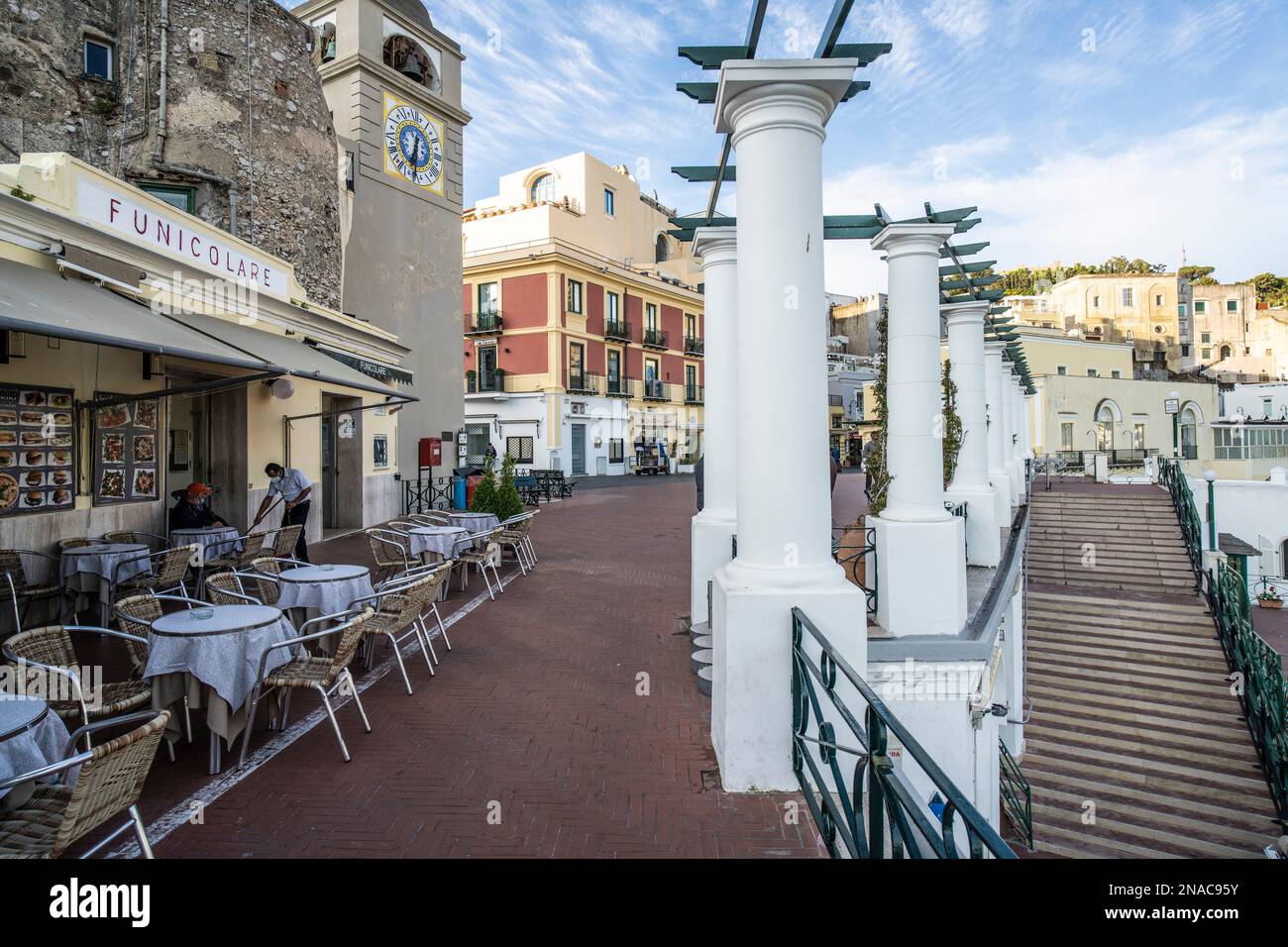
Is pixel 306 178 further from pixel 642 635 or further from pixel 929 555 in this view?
pixel 929 555

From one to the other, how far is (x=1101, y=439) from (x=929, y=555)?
103 feet

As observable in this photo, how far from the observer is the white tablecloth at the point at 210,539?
23.8 feet

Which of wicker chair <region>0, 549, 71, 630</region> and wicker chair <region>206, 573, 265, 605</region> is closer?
wicker chair <region>206, 573, 265, 605</region>

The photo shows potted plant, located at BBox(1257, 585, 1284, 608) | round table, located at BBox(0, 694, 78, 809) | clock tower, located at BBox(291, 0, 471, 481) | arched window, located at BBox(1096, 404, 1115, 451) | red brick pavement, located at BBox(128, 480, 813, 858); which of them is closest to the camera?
round table, located at BBox(0, 694, 78, 809)

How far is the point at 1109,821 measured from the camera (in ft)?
25.8

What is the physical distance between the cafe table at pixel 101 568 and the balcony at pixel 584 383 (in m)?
24.1

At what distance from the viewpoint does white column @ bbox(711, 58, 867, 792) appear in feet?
10.7

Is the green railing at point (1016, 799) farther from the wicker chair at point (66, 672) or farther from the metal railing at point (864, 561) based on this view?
the wicker chair at point (66, 672)

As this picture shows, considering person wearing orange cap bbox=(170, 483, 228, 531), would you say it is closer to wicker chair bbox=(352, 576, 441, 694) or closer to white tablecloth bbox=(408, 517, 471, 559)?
white tablecloth bbox=(408, 517, 471, 559)

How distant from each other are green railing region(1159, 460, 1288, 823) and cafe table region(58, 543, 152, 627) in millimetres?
11021

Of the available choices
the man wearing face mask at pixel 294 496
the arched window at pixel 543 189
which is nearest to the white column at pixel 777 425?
the man wearing face mask at pixel 294 496

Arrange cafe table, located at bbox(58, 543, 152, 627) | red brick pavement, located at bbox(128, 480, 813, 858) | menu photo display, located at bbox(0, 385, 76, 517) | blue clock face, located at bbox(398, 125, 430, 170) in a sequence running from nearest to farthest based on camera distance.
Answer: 1. red brick pavement, located at bbox(128, 480, 813, 858)
2. cafe table, located at bbox(58, 543, 152, 627)
3. menu photo display, located at bbox(0, 385, 76, 517)
4. blue clock face, located at bbox(398, 125, 430, 170)

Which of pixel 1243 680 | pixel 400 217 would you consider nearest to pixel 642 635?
pixel 1243 680

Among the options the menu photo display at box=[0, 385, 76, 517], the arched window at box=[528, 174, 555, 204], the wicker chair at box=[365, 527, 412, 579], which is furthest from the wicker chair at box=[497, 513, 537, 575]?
the arched window at box=[528, 174, 555, 204]
